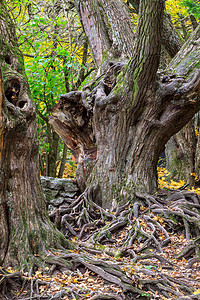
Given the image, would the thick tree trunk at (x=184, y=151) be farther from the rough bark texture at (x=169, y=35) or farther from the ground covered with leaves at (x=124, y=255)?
the ground covered with leaves at (x=124, y=255)

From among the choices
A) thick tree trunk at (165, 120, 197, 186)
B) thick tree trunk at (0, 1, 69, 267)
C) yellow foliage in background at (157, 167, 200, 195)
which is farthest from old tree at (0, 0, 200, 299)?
thick tree trunk at (165, 120, 197, 186)

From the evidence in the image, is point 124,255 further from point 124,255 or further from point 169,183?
point 169,183

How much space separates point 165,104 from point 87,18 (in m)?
3.73

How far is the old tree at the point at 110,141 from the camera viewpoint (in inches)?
124

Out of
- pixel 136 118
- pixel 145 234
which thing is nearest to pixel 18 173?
pixel 145 234

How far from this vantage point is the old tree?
315 centimetres

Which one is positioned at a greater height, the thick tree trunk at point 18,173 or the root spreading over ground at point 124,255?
the thick tree trunk at point 18,173

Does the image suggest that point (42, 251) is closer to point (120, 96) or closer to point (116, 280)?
point (116, 280)

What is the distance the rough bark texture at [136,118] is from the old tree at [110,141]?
21mm

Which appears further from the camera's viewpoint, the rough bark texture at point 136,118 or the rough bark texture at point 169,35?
the rough bark texture at point 169,35

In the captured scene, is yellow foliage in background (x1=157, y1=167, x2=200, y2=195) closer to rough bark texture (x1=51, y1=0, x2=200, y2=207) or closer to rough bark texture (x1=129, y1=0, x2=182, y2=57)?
rough bark texture (x1=51, y1=0, x2=200, y2=207)

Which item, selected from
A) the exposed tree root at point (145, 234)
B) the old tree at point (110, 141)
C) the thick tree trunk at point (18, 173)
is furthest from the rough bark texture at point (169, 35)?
the thick tree trunk at point (18, 173)

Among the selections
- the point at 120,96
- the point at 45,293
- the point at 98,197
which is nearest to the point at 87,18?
the point at 120,96

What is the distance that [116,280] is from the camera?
300 centimetres
